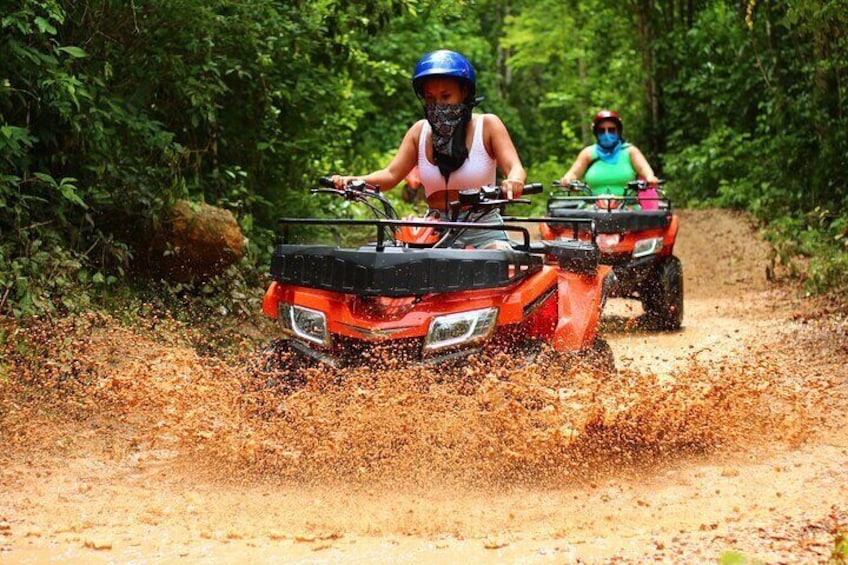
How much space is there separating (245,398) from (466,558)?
188cm

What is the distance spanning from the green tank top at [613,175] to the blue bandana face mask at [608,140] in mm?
140

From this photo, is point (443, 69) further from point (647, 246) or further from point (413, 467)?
point (647, 246)

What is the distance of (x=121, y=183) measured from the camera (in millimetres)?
8781

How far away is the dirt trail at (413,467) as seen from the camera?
14.0 ft

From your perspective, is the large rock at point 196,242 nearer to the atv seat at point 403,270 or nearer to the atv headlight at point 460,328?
the atv seat at point 403,270

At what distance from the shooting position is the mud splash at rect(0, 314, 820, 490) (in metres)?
5.11

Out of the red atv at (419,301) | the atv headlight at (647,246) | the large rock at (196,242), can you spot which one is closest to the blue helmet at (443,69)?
the red atv at (419,301)

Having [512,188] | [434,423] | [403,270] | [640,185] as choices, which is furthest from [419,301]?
[640,185]

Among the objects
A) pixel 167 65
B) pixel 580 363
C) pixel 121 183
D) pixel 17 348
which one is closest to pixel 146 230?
pixel 121 183

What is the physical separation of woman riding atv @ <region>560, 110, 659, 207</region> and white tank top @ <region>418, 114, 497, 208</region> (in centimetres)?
573

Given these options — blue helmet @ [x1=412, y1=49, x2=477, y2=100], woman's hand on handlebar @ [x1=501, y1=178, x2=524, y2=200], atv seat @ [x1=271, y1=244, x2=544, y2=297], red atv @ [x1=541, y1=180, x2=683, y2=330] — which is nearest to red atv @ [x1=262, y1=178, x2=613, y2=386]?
atv seat @ [x1=271, y1=244, x2=544, y2=297]

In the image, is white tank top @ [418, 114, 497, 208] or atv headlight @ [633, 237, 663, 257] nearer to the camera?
white tank top @ [418, 114, 497, 208]

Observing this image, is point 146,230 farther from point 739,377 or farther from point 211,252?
point 739,377

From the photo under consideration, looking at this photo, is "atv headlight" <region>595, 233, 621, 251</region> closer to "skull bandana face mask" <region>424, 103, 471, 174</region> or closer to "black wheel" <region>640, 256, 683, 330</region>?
"black wheel" <region>640, 256, 683, 330</region>
